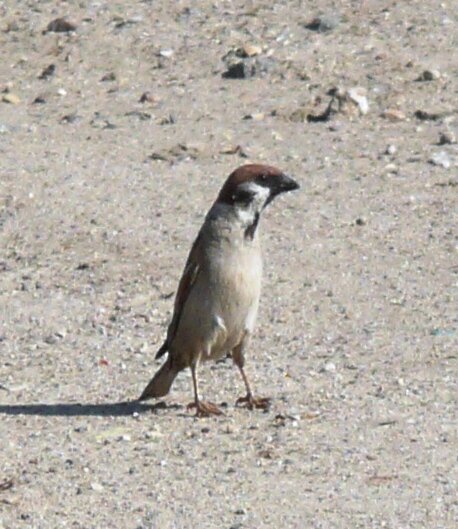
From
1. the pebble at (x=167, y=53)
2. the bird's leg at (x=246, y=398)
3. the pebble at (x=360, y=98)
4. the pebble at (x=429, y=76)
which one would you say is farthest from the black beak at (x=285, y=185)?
the pebble at (x=167, y=53)

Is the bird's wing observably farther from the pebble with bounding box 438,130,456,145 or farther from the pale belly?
the pebble with bounding box 438,130,456,145

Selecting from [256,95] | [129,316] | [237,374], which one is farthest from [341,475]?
[256,95]

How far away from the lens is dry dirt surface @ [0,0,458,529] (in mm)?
7418

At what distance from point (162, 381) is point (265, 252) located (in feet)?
8.44

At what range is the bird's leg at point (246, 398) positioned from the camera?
8391mm

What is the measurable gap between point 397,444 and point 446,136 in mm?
5379

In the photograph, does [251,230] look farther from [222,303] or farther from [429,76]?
[429,76]

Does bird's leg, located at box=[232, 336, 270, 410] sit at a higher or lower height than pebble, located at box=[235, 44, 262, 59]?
higher

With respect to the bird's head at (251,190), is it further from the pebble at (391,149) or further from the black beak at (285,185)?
the pebble at (391,149)

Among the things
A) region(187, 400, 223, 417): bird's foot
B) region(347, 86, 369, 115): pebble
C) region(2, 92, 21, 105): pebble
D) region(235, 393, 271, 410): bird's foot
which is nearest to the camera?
region(187, 400, 223, 417): bird's foot

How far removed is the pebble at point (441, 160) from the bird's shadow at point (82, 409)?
435 cm

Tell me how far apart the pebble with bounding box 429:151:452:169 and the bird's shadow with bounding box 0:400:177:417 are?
4.35m

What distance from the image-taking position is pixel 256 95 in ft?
46.6

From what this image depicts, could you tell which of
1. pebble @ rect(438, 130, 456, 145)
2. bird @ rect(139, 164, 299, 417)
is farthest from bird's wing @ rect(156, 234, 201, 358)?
pebble @ rect(438, 130, 456, 145)
